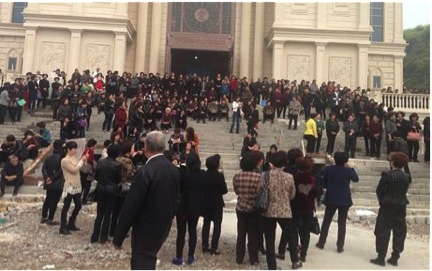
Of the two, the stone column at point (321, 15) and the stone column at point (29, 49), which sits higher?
the stone column at point (321, 15)

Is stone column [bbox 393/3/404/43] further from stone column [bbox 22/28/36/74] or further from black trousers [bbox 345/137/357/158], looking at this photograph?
stone column [bbox 22/28/36/74]

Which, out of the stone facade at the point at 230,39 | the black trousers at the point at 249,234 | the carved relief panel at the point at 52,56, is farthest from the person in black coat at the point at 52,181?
the carved relief panel at the point at 52,56

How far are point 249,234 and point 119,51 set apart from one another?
2219cm

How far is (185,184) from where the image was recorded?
6078 mm

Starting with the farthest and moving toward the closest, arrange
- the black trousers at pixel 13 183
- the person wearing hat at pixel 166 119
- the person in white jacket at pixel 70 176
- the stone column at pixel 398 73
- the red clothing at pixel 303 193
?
the stone column at pixel 398 73 < the person wearing hat at pixel 166 119 < the black trousers at pixel 13 183 < the person in white jacket at pixel 70 176 < the red clothing at pixel 303 193

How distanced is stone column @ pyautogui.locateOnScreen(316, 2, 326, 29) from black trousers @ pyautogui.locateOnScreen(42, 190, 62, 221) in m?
23.0

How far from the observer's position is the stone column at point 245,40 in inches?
1157

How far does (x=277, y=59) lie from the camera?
88.1 feet

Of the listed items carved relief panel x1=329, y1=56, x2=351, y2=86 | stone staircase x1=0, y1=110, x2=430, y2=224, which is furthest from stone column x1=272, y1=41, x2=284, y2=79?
stone staircase x1=0, y1=110, x2=430, y2=224

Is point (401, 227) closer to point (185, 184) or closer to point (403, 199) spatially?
point (403, 199)

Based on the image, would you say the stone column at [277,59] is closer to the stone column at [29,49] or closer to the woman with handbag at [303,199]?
the stone column at [29,49]

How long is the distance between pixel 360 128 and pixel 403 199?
9205 mm

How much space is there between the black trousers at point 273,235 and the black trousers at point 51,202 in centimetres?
397

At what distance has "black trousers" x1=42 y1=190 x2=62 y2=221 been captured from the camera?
7.65 metres
